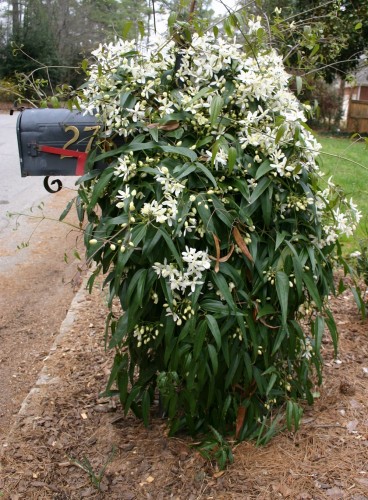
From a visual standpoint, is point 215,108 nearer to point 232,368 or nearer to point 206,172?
point 206,172

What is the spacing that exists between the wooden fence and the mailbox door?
2253 centimetres

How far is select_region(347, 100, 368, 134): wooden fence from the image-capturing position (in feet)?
78.0

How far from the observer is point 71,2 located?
106ft

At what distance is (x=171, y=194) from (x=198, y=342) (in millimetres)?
616

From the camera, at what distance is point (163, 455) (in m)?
2.81

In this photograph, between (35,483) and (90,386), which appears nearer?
(35,483)

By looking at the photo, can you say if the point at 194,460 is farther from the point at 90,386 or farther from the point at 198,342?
the point at 90,386

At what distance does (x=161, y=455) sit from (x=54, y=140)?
157cm

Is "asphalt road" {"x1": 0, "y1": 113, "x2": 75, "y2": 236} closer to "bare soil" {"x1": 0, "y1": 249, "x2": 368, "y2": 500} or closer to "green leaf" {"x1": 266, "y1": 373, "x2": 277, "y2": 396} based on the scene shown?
"bare soil" {"x1": 0, "y1": 249, "x2": 368, "y2": 500}

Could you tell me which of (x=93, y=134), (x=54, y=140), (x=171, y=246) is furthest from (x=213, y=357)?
(x=54, y=140)

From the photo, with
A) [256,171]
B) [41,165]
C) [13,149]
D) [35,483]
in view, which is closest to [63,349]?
[35,483]

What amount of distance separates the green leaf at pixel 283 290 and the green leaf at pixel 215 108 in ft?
2.26

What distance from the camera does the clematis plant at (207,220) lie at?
2.44 meters

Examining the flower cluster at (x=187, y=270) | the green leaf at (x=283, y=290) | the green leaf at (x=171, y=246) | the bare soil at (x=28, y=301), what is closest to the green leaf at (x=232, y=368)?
→ the green leaf at (x=283, y=290)
